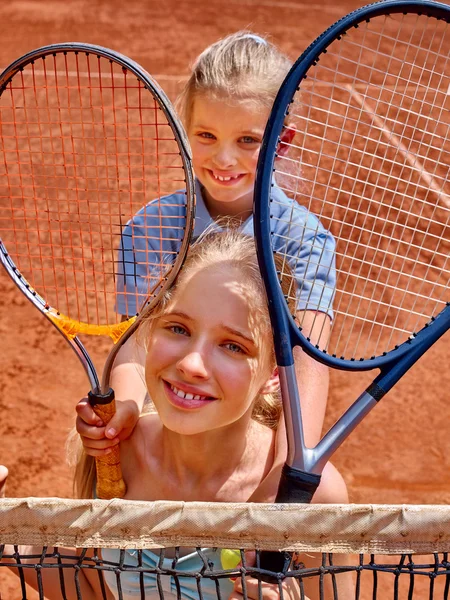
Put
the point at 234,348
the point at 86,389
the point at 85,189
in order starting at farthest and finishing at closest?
the point at 86,389 → the point at 85,189 → the point at 234,348

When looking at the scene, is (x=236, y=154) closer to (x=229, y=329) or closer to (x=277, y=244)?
(x=277, y=244)

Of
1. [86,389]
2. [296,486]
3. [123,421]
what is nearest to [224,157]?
[123,421]

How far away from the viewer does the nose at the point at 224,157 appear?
204 cm

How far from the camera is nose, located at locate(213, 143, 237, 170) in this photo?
2.04 metres

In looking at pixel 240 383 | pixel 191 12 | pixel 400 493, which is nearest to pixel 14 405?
pixel 400 493

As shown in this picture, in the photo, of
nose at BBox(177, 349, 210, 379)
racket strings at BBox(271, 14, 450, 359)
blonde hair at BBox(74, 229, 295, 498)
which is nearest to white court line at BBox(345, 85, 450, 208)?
racket strings at BBox(271, 14, 450, 359)

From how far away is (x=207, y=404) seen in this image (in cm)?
152

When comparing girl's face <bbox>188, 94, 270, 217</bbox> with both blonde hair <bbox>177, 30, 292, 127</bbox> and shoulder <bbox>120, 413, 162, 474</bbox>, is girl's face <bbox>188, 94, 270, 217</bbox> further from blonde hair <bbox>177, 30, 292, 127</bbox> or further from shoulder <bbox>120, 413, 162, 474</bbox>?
shoulder <bbox>120, 413, 162, 474</bbox>

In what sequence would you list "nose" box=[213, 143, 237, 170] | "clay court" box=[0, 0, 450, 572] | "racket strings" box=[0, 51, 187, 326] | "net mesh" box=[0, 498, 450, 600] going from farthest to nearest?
"clay court" box=[0, 0, 450, 572]
"racket strings" box=[0, 51, 187, 326]
"nose" box=[213, 143, 237, 170]
"net mesh" box=[0, 498, 450, 600]

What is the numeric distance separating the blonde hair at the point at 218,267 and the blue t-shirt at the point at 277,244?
184 mm

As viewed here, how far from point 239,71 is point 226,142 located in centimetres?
17

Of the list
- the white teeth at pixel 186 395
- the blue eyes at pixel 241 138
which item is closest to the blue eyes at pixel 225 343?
the white teeth at pixel 186 395

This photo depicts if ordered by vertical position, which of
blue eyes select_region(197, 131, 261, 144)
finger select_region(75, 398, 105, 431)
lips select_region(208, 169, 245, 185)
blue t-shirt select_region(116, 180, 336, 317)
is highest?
blue eyes select_region(197, 131, 261, 144)

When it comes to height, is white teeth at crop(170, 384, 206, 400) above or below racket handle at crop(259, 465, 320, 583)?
above
